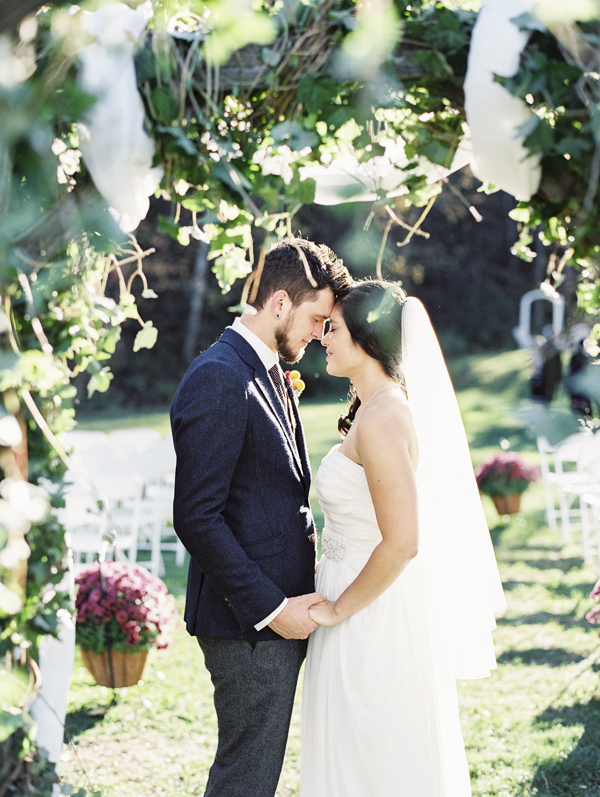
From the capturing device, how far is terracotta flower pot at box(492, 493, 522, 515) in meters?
8.84

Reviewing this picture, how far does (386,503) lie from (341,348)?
61cm

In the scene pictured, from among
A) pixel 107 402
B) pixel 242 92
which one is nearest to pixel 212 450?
pixel 242 92

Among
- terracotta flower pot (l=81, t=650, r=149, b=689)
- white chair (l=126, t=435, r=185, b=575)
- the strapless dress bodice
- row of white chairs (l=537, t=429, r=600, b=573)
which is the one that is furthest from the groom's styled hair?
white chair (l=126, t=435, r=185, b=575)

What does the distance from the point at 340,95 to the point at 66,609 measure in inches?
62.6

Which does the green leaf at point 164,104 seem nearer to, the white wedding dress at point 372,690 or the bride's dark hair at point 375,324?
the bride's dark hair at point 375,324

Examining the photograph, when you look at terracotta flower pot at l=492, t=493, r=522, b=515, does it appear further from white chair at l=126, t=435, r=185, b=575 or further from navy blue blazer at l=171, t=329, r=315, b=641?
navy blue blazer at l=171, t=329, r=315, b=641

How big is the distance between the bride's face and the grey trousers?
0.98 m

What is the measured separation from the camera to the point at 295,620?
2.50 m

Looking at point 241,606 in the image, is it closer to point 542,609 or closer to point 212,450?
point 212,450

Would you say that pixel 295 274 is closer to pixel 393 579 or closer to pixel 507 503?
pixel 393 579

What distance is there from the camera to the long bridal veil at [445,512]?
2.84 metres

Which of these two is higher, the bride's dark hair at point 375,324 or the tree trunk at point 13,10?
the bride's dark hair at point 375,324

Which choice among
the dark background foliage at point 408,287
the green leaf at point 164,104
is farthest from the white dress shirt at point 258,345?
the dark background foliage at point 408,287

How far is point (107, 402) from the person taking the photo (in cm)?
2156
